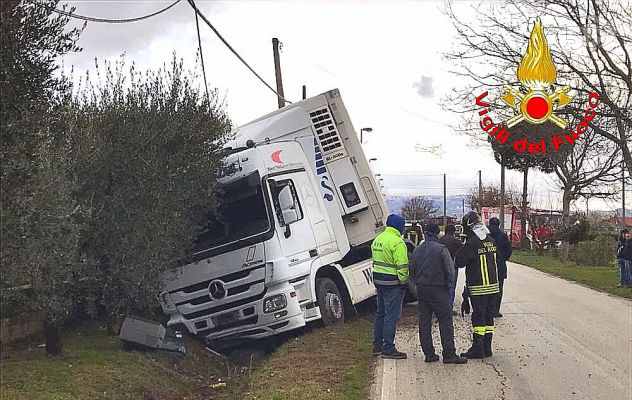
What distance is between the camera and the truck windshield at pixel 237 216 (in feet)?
37.8

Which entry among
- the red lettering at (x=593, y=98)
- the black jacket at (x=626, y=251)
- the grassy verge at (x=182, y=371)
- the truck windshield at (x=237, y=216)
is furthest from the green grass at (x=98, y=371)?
the black jacket at (x=626, y=251)

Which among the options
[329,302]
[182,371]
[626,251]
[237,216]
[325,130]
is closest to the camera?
[182,371]

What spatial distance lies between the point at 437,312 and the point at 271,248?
2.80 metres

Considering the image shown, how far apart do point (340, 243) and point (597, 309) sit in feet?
20.6

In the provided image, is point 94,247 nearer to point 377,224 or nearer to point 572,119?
point 377,224

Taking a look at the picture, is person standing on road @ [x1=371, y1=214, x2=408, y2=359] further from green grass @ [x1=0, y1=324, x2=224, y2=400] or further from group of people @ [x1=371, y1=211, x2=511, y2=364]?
green grass @ [x1=0, y1=324, x2=224, y2=400]

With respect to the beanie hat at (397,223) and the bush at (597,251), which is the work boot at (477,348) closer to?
the beanie hat at (397,223)

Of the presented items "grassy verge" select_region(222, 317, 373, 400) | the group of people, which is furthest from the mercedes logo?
the group of people

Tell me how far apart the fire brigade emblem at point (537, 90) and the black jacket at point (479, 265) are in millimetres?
7542

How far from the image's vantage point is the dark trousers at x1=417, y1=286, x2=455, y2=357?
9609 mm

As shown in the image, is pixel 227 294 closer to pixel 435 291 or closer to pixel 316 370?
pixel 316 370

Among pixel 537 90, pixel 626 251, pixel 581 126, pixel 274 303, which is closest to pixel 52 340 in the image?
pixel 274 303

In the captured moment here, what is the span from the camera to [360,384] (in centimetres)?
866

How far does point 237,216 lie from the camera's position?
11.9 m
